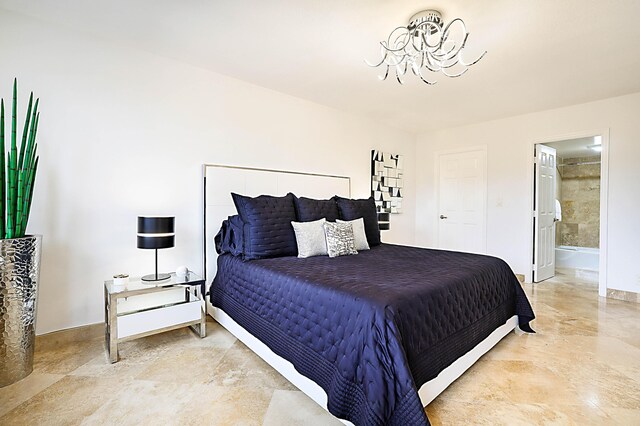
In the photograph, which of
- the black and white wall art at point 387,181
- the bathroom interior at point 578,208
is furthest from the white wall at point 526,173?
the bathroom interior at point 578,208

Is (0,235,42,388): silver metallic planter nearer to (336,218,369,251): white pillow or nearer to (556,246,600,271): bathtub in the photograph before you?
(336,218,369,251): white pillow

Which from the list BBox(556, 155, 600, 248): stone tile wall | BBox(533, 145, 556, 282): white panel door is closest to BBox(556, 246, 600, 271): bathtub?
BBox(556, 155, 600, 248): stone tile wall

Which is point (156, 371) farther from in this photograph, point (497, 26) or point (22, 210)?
point (497, 26)

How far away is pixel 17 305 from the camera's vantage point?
1.84m

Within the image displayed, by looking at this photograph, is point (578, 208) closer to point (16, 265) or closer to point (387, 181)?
point (387, 181)

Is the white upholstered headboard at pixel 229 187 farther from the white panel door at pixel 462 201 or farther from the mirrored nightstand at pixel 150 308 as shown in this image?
the white panel door at pixel 462 201

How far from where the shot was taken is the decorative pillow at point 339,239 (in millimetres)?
2740

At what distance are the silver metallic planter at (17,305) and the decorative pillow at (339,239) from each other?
2.01 metres

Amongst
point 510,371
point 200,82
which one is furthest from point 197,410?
point 200,82

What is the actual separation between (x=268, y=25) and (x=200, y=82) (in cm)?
108

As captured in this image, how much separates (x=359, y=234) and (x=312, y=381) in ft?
5.43

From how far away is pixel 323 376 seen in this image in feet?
5.21

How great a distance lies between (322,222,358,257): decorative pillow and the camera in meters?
2.74

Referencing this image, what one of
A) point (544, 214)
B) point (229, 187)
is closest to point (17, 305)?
point (229, 187)
